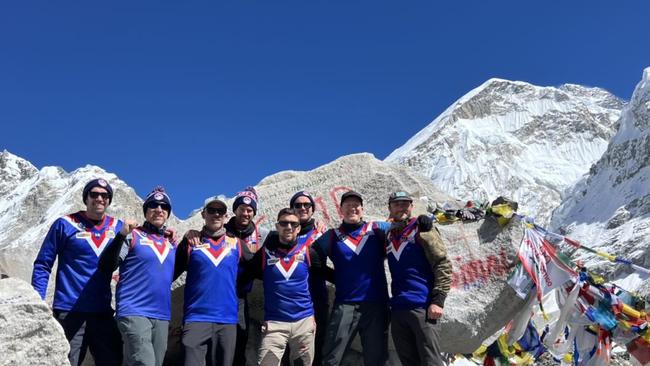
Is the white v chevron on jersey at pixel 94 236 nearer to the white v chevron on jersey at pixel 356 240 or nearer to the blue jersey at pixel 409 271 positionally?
the white v chevron on jersey at pixel 356 240

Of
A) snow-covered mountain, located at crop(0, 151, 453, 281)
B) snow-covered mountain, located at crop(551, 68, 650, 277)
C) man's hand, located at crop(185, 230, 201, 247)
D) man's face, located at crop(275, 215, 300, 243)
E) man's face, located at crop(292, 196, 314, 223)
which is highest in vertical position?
snow-covered mountain, located at crop(551, 68, 650, 277)

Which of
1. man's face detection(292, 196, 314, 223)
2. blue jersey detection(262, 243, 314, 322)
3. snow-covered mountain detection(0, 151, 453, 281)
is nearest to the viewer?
blue jersey detection(262, 243, 314, 322)

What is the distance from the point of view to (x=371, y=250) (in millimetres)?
6105

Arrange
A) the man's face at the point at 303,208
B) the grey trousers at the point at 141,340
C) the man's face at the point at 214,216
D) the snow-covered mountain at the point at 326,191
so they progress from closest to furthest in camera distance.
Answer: the grey trousers at the point at 141,340 → the man's face at the point at 214,216 → the man's face at the point at 303,208 → the snow-covered mountain at the point at 326,191

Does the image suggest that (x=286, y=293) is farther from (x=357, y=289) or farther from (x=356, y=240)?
(x=356, y=240)

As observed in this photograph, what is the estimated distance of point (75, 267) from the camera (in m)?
5.71

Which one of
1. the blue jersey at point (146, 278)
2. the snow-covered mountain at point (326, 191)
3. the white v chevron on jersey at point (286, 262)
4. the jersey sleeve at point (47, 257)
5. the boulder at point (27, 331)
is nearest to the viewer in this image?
the boulder at point (27, 331)

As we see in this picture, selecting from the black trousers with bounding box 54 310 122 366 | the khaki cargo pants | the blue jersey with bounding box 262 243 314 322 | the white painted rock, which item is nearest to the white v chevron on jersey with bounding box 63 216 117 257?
the black trousers with bounding box 54 310 122 366

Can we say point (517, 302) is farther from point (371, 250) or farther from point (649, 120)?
point (649, 120)

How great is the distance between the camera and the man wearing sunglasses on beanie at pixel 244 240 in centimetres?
614

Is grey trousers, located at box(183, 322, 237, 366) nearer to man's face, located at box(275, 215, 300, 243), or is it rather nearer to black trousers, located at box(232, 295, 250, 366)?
black trousers, located at box(232, 295, 250, 366)

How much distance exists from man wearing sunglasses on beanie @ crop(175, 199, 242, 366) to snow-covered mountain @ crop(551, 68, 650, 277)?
127 m

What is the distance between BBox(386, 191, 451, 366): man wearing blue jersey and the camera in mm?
5609

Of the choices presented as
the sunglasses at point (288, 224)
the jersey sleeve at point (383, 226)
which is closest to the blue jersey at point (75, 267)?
the sunglasses at point (288, 224)
